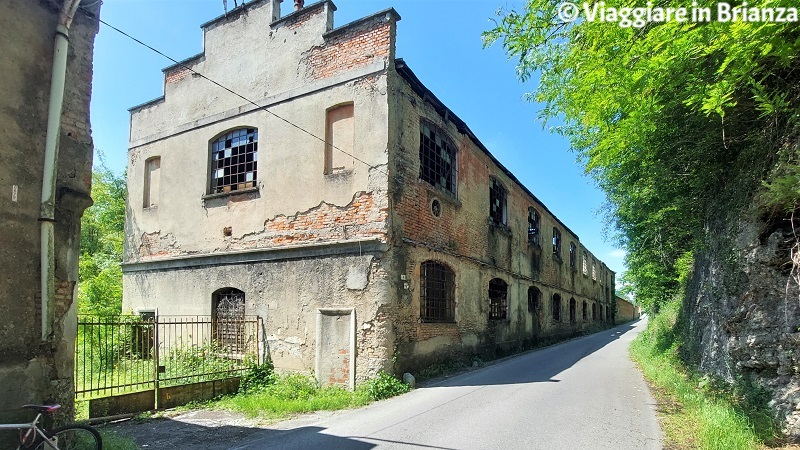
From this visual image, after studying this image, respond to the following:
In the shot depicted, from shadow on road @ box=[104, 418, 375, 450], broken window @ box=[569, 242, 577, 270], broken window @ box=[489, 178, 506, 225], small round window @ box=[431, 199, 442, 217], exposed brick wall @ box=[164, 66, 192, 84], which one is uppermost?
exposed brick wall @ box=[164, 66, 192, 84]

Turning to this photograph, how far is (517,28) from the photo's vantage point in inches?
257

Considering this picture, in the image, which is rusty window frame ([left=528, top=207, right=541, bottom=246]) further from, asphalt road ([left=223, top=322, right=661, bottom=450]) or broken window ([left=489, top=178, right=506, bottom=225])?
asphalt road ([left=223, top=322, right=661, bottom=450])

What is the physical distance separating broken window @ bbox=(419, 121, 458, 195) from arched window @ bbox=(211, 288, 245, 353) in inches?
218

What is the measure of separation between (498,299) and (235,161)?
9.64 metres

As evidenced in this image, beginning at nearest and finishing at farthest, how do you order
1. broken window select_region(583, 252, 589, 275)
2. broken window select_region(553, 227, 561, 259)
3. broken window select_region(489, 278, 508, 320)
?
broken window select_region(489, 278, 508, 320), broken window select_region(553, 227, 561, 259), broken window select_region(583, 252, 589, 275)

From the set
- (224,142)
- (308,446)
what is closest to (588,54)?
A: (308,446)

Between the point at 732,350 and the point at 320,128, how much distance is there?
894cm

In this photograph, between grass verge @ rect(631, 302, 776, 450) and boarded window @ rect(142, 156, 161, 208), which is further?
boarded window @ rect(142, 156, 161, 208)

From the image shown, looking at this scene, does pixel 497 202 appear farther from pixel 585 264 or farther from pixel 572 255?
pixel 585 264

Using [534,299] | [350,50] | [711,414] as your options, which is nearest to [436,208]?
[350,50]

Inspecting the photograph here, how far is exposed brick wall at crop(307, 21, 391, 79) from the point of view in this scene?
34.7 ft

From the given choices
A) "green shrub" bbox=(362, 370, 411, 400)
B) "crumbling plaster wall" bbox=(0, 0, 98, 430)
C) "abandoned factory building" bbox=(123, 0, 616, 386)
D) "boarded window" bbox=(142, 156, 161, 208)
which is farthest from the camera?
"boarded window" bbox=(142, 156, 161, 208)

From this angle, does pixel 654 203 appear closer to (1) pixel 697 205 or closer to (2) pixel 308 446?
(1) pixel 697 205

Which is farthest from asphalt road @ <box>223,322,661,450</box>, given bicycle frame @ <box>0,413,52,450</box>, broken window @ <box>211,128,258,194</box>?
broken window @ <box>211,128,258,194</box>
